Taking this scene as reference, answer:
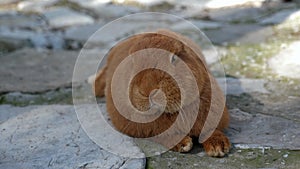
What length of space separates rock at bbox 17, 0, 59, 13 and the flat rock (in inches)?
72.0

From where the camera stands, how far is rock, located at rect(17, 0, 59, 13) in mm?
6102

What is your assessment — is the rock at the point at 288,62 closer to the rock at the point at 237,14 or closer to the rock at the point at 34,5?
the rock at the point at 237,14

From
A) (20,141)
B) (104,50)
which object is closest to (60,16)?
(104,50)

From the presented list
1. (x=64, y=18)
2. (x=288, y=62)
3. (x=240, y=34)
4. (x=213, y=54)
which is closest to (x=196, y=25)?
(x=240, y=34)

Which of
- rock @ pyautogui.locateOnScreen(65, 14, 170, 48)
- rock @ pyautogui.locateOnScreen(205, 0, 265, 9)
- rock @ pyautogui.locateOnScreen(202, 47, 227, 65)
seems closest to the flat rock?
rock @ pyautogui.locateOnScreen(65, 14, 170, 48)

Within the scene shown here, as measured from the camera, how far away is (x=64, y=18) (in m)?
5.60

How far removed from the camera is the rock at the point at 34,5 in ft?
20.0

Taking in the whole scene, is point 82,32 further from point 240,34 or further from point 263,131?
point 263,131

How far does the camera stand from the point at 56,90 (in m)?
3.43

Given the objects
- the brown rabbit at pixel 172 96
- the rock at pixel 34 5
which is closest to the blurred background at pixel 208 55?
the rock at pixel 34 5

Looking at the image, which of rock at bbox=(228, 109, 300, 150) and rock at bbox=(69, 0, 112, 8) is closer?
rock at bbox=(228, 109, 300, 150)

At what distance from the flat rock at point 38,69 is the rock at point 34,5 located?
1830mm

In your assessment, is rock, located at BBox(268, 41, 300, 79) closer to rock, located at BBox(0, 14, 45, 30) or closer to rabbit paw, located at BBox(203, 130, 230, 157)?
rabbit paw, located at BBox(203, 130, 230, 157)

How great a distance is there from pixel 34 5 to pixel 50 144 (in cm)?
418
